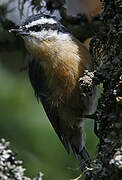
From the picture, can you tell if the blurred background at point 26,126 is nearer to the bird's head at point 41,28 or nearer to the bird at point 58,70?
the bird at point 58,70

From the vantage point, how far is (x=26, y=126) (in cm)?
384

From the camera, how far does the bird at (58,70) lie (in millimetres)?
3383

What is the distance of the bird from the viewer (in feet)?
11.1

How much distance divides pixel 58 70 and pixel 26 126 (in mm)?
710

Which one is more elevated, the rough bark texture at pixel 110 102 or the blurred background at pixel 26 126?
the rough bark texture at pixel 110 102

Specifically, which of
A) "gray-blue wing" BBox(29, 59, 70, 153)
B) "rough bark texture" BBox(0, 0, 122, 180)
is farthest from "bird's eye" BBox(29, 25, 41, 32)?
"rough bark texture" BBox(0, 0, 122, 180)

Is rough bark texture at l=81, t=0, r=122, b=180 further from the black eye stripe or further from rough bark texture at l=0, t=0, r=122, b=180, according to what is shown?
the black eye stripe

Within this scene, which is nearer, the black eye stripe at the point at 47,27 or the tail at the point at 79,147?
the black eye stripe at the point at 47,27

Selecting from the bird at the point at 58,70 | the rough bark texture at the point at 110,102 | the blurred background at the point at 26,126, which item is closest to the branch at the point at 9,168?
the rough bark texture at the point at 110,102

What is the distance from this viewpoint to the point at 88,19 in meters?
4.02

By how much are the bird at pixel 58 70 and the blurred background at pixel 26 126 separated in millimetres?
110

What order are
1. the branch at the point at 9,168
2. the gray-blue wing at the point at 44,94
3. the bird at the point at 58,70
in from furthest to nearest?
the gray-blue wing at the point at 44,94 → the bird at the point at 58,70 → the branch at the point at 9,168

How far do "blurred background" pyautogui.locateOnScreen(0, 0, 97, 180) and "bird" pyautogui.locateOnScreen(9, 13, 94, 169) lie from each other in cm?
11

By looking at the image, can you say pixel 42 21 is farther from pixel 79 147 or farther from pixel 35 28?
pixel 79 147
